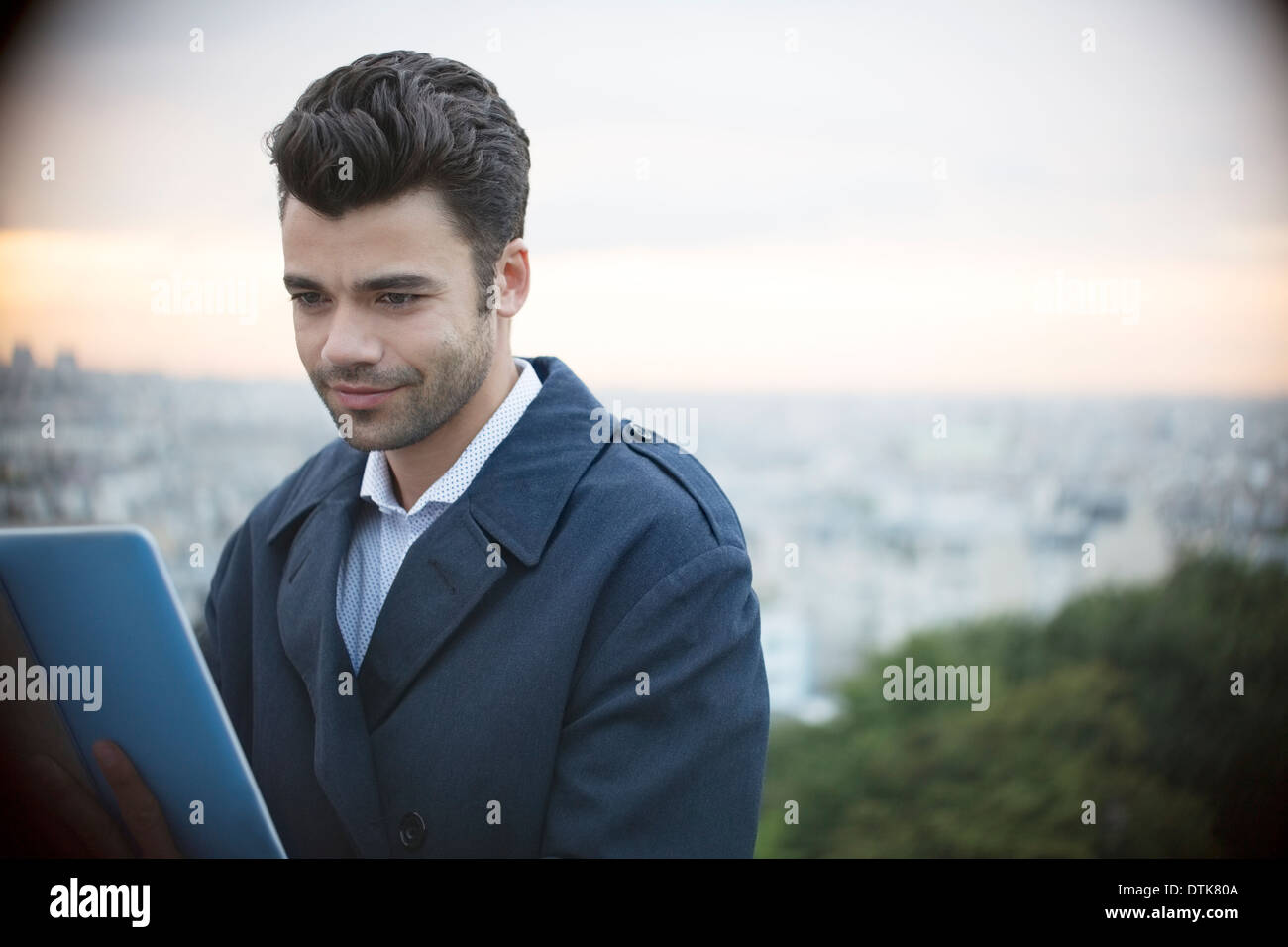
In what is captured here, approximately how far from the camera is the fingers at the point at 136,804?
5.41 ft

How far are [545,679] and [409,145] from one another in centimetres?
91

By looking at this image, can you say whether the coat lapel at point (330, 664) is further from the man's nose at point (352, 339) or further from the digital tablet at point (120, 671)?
the man's nose at point (352, 339)

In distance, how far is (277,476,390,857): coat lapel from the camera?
1.79 metres

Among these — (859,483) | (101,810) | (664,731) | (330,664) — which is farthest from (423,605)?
(859,483)

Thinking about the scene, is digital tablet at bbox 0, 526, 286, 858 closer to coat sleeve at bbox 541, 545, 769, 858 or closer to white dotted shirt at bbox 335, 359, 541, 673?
white dotted shirt at bbox 335, 359, 541, 673

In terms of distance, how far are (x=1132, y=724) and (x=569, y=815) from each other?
624 centimetres

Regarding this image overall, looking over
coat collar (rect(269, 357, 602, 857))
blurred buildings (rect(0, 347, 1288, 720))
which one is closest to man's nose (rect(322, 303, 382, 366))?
coat collar (rect(269, 357, 602, 857))

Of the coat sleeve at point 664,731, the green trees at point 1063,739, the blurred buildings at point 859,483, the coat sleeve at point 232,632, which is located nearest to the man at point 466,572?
the coat sleeve at point 664,731

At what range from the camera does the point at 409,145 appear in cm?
182

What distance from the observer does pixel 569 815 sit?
171 centimetres

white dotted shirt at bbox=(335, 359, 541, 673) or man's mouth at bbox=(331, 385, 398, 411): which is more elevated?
man's mouth at bbox=(331, 385, 398, 411)

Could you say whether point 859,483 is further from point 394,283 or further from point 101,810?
point 101,810

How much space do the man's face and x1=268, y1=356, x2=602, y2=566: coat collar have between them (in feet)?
0.43
